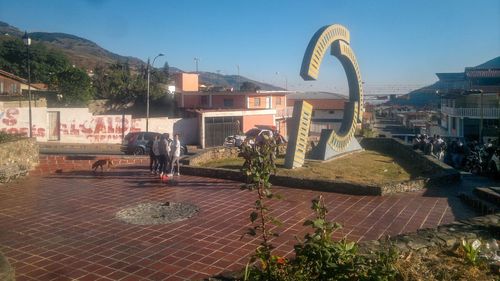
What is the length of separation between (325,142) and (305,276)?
37.8 ft

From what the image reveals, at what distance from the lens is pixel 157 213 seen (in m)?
7.55

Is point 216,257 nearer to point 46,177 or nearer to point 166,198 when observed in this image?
point 166,198

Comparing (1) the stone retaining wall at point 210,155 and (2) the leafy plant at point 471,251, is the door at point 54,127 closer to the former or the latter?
(1) the stone retaining wall at point 210,155

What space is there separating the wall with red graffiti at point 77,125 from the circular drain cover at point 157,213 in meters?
22.5

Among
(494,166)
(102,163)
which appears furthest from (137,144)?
(494,166)

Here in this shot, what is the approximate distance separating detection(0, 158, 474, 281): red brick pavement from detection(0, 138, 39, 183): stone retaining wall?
0.45 m

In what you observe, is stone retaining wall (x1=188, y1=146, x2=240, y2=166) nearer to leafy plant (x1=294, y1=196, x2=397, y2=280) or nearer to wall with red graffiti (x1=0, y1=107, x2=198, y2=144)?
leafy plant (x1=294, y1=196, x2=397, y2=280)

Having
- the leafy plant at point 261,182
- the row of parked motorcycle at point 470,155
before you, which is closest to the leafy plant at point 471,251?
the leafy plant at point 261,182

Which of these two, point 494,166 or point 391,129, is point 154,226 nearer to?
point 494,166

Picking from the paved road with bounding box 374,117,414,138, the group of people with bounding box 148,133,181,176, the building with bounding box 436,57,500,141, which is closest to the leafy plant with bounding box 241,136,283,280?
the group of people with bounding box 148,133,181,176

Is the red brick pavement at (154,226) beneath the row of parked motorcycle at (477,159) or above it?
beneath

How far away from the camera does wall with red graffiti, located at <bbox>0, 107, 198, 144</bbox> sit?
1041 inches

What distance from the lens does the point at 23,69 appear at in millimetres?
57375

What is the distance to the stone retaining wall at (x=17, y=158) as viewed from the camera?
10.4 m
